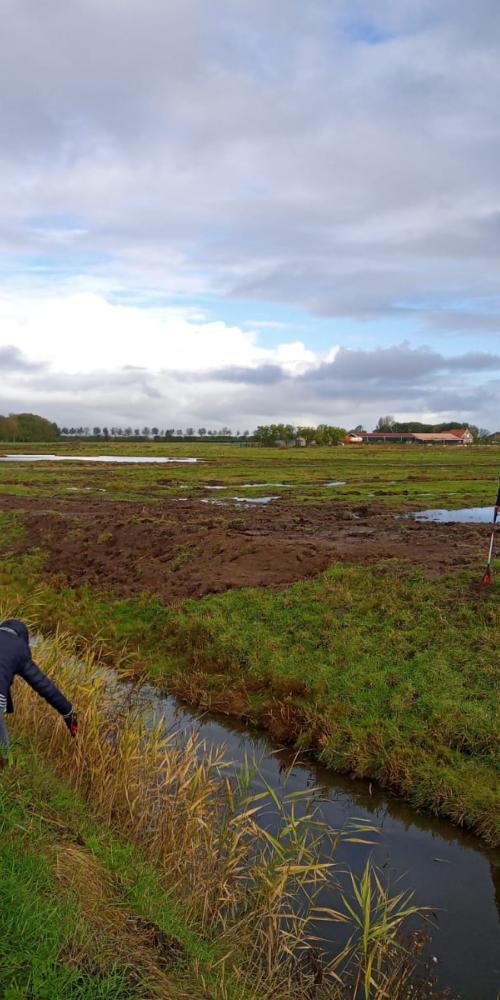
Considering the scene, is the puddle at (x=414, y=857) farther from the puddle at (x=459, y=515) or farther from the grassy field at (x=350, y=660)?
the puddle at (x=459, y=515)

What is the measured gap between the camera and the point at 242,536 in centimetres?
2167

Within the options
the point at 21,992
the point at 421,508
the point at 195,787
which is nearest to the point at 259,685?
the point at 195,787

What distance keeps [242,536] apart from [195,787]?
14477mm

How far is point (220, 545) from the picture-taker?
2066cm

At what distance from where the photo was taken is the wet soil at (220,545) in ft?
60.1

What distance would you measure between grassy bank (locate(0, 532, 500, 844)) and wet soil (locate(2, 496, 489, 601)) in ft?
3.63

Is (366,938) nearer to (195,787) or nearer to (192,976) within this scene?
(192,976)

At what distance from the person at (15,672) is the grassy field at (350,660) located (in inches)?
200

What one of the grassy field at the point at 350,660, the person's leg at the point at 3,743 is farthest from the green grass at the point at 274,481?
the person's leg at the point at 3,743

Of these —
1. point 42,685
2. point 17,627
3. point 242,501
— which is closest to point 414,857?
point 42,685

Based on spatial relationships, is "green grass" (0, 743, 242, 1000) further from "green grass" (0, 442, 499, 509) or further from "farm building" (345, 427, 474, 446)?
"farm building" (345, 427, 474, 446)

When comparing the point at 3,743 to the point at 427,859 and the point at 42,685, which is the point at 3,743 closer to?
the point at 42,685

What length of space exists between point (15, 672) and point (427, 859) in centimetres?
555

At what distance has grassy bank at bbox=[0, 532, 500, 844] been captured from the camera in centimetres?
985
